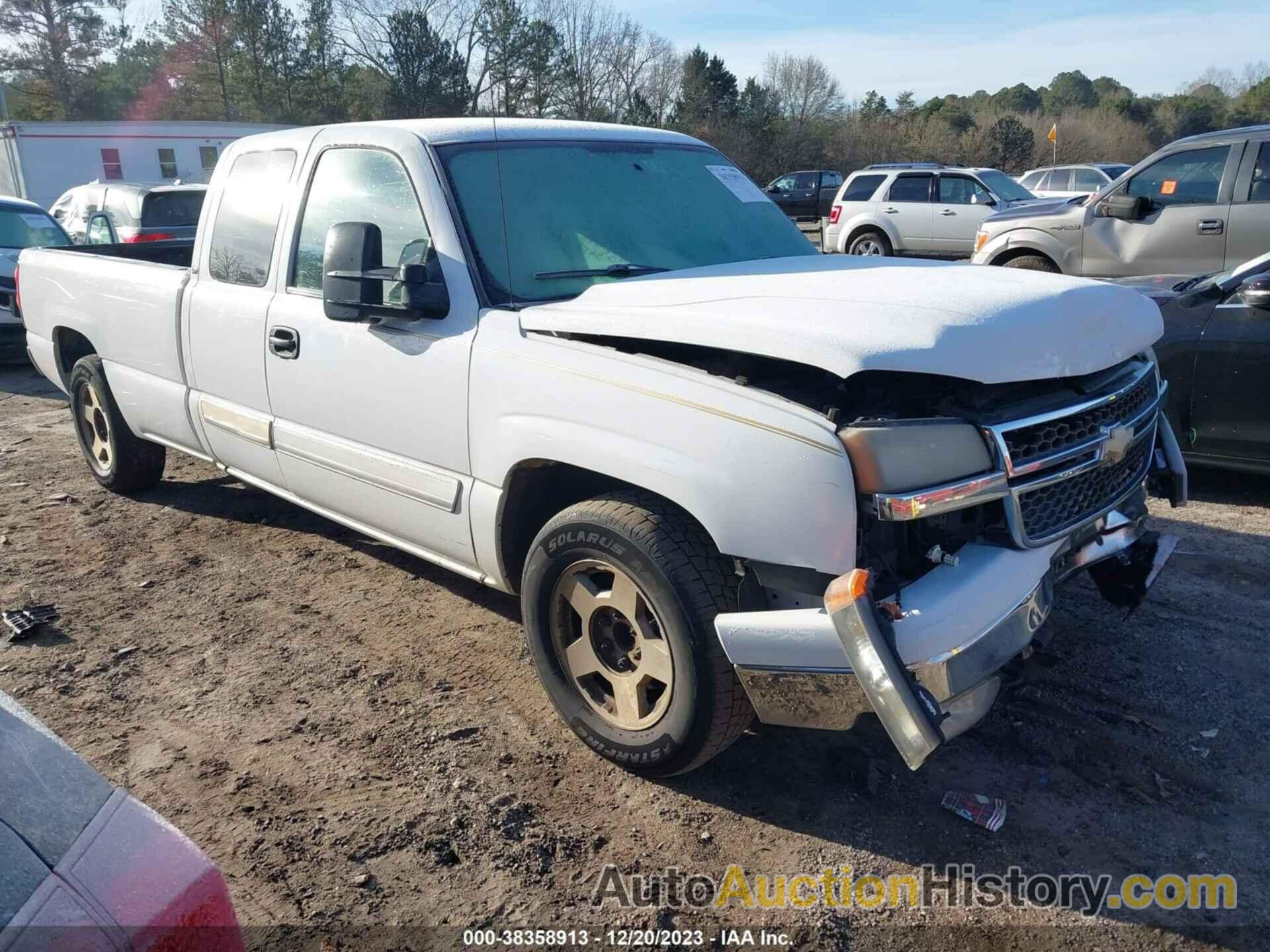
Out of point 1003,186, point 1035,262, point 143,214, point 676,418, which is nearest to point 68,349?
point 676,418

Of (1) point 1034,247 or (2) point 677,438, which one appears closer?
(2) point 677,438

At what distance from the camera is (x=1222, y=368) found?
5062 millimetres

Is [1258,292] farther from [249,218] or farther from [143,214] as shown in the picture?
[143,214]

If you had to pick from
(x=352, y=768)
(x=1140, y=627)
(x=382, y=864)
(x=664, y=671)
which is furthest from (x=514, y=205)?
(x=1140, y=627)

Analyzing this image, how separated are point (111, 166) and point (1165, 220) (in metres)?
25.3

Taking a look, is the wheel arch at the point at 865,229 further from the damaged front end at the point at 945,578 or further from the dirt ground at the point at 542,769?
the damaged front end at the point at 945,578

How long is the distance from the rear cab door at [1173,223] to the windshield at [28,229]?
11097 millimetres

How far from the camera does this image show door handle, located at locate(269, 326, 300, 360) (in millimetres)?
4098

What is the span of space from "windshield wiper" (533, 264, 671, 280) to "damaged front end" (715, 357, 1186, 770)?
1.42 meters

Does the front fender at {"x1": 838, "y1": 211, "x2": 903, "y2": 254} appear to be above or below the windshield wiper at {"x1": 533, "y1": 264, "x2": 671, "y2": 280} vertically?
below

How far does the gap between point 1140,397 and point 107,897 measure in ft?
10.2

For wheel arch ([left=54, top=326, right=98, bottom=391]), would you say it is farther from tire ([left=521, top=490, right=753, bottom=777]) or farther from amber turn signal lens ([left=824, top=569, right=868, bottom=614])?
amber turn signal lens ([left=824, top=569, right=868, bottom=614])

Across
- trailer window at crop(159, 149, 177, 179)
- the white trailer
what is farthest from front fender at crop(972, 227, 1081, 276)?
trailer window at crop(159, 149, 177, 179)

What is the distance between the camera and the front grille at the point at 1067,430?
2.65 metres
